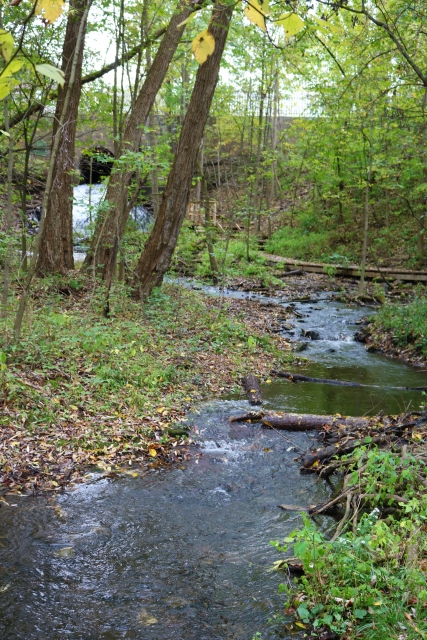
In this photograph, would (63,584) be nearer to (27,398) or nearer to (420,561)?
(420,561)

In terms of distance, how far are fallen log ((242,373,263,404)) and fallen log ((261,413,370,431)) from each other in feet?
2.18

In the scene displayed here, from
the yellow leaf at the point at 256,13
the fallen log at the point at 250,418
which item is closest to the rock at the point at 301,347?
the fallen log at the point at 250,418

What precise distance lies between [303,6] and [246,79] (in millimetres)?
18970

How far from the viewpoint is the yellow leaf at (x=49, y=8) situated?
1.09 meters

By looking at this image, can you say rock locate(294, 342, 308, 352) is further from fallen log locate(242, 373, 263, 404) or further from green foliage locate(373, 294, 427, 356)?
fallen log locate(242, 373, 263, 404)

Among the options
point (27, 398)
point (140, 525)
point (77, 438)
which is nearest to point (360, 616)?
point (140, 525)

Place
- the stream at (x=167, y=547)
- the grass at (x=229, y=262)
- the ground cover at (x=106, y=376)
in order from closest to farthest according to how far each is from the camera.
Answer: the stream at (x=167, y=547) → the ground cover at (x=106, y=376) → the grass at (x=229, y=262)

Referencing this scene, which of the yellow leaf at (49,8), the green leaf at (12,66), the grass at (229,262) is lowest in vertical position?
the grass at (229,262)

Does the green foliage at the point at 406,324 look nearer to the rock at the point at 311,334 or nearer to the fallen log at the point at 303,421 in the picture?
the rock at the point at 311,334

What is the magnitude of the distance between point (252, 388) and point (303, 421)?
4.61 feet

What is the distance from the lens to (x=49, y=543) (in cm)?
400

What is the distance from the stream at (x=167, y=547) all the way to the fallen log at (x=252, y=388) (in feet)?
2.88

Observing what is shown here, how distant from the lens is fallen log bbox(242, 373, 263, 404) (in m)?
7.38

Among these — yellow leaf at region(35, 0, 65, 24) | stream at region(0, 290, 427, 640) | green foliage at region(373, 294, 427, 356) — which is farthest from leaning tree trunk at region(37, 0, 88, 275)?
yellow leaf at region(35, 0, 65, 24)
